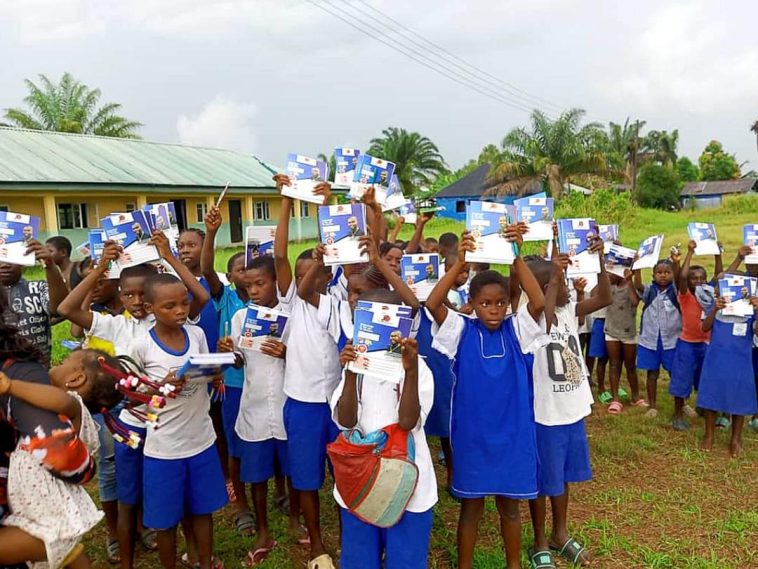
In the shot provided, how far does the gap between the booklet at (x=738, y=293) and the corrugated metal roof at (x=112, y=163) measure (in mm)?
14615

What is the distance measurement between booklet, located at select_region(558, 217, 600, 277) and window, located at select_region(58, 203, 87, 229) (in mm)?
17342

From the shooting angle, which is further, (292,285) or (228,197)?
(228,197)

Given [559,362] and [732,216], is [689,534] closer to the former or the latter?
[559,362]

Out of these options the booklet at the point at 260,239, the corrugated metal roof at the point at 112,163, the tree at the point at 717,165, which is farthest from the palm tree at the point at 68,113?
the tree at the point at 717,165

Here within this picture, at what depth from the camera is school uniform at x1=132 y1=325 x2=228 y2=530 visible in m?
2.73

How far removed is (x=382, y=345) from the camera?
2.27 m

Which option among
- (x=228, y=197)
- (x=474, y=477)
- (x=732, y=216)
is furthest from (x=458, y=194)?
(x=474, y=477)

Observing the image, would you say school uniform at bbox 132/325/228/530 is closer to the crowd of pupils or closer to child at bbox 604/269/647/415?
the crowd of pupils

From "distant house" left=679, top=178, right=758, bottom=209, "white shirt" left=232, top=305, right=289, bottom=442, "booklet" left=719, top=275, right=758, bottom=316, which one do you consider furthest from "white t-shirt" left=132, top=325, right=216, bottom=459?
"distant house" left=679, top=178, right=758, bottom=209

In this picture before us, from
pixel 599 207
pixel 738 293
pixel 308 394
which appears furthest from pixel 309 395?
pixel 599 207

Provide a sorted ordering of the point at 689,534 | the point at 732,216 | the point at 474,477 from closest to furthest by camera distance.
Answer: the point at 474,477
the point at 689,534
the point at 732,216

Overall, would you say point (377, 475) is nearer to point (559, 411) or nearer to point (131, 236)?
point (559, 411)

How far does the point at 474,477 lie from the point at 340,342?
942 mm

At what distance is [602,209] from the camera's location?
18922 millimetres
